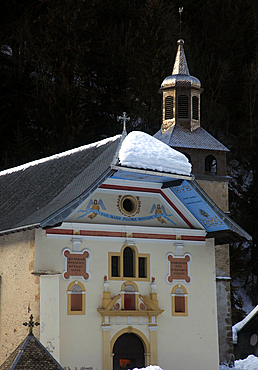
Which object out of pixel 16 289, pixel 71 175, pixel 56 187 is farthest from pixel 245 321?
pixel 16 289

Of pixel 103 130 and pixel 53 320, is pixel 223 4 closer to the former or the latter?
pixel 103 130

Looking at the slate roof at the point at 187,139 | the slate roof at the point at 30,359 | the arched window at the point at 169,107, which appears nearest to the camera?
the slate roof at the point at 30,359

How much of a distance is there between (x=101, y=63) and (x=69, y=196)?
25.6 metres

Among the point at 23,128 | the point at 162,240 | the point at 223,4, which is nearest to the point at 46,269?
the point at 162,240

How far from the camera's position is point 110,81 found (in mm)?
41375

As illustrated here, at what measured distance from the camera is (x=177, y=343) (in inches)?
724

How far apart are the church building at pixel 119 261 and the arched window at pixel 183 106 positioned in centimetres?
1065

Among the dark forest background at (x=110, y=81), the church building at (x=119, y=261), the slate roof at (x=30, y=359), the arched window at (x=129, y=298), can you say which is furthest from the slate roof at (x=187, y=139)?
the slate roof at (x=30, y=359)

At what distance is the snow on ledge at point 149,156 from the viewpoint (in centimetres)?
1683

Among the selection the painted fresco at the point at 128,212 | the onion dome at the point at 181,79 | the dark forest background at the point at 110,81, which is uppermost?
the dark forest background at the point at 110,81

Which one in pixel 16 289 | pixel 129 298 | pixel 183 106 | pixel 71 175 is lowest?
A: pixel 129 298

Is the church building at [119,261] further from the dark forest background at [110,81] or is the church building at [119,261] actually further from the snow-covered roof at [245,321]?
the dark forest background at [110,81]

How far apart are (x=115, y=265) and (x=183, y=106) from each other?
1351 cm

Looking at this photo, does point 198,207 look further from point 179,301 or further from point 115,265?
point 115,265
